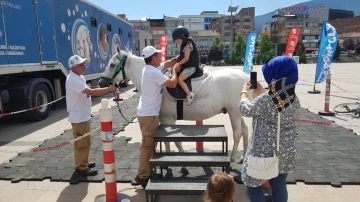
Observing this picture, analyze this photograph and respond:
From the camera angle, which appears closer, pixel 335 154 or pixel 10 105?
pixel 335 154

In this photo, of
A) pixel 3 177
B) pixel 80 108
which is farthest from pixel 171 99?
pixel 3 177

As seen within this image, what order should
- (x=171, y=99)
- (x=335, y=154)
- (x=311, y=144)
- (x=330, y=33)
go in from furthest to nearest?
(x=330, y=33) < (x=311, y=144) < (x=335, y=154) < (x=171, y=99)

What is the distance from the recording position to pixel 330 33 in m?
10.6

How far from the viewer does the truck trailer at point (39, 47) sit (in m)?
7.21

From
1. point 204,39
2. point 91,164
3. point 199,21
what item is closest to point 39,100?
point 91,164

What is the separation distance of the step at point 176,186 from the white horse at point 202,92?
86 cm

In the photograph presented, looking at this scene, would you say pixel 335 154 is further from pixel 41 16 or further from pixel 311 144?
pixel 41 16

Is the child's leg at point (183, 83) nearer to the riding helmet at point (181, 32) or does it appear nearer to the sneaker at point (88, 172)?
the riding helmet at point (181, 32)

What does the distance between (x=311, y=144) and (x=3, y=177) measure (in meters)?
5.39

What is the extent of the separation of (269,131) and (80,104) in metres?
2.84

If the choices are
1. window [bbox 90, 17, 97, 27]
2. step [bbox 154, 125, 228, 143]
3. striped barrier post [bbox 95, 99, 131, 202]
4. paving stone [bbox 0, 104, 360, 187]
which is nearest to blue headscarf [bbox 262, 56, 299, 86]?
step [bbox 154, 125, 228, 143]

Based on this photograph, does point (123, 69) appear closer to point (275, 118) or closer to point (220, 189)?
point (275, 118)

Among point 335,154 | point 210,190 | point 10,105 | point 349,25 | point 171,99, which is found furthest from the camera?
point 349,25

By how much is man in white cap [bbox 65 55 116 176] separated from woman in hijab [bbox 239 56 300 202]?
225 cm
